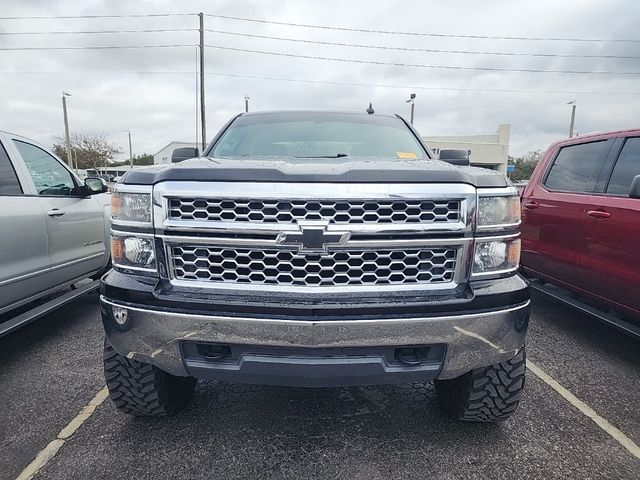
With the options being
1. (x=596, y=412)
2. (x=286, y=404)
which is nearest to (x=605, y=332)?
(x=596, y=412)

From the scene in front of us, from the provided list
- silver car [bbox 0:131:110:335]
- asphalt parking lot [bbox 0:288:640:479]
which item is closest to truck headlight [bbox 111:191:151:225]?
asphalt parking lot [bbox 0:288:640:479]

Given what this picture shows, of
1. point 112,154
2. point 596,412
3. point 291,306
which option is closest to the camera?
point 291,306

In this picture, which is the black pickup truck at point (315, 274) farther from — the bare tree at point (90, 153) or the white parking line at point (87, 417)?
the bare tree at point (90, 153)

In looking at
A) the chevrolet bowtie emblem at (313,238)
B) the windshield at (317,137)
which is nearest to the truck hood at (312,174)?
the chevrolet bowtie emblem at (313,238)

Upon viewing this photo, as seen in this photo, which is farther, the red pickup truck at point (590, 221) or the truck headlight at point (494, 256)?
the red pickup truck at point (590, 221)

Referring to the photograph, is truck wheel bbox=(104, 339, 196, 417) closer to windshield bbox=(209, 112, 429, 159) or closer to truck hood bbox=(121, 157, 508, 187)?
truck hood bbox=(121, 157, 508, 187)

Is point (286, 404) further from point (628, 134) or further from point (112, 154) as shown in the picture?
point (112, 154)

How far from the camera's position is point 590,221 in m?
3.82

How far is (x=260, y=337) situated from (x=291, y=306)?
189mm

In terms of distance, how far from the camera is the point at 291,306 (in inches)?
75.5

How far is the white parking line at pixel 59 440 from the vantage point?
218 centimetres

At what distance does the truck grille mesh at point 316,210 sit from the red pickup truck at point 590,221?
2.16 meters

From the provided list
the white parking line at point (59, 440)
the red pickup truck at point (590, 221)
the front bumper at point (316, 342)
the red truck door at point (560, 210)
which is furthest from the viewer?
the red truck door at point (560, 210)

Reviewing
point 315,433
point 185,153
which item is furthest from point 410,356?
point 185,153
